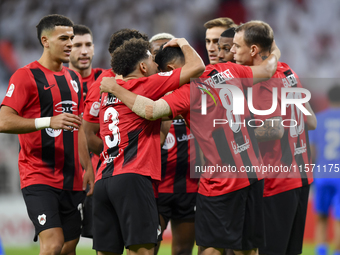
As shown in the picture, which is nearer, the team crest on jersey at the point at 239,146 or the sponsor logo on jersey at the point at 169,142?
the team crest on jersey at the point at 239,146

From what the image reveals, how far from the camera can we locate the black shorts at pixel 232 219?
11.2ft

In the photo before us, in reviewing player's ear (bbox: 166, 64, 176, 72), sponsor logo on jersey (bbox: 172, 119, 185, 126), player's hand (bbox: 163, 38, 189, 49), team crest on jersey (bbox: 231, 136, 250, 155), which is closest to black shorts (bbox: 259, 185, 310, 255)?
team crest on jersey (bbox: 231, 136, 250, 155)

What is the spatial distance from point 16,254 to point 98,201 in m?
4.89

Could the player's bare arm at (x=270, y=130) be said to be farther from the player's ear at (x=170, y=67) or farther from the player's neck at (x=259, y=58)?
the player's ear at (x=170, y=67)

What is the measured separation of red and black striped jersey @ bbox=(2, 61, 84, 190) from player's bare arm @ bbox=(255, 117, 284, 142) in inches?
69.4

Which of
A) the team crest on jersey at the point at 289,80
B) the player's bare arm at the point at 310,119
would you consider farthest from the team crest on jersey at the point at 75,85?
the player's bare arm at the point at 310,119

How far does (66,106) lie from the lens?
4238mm

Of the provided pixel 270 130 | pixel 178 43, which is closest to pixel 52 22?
pixel 178 43

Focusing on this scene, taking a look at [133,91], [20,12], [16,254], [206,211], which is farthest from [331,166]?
[20,12]

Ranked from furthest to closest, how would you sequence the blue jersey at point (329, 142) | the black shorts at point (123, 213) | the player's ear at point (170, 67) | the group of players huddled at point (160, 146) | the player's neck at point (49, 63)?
1. the blue jersey at point (329, 142)
2. the player's neck at point (49, 63)
3. the player's ear at point (170, 67)
4. the group of players huddled at point (160, 146)
5. the black shorts at point (123, 213)

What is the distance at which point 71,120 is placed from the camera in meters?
3.70

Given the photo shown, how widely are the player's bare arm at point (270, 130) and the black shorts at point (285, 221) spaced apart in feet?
1.85

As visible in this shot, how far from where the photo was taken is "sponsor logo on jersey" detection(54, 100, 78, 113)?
4.18 meters

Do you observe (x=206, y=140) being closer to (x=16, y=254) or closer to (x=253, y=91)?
(x=253, y=91)
